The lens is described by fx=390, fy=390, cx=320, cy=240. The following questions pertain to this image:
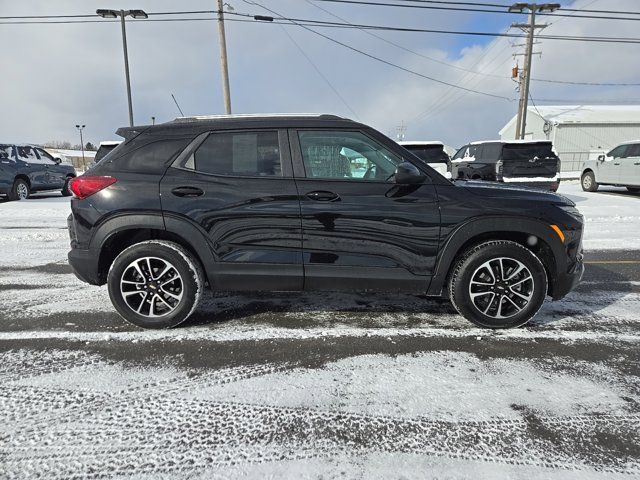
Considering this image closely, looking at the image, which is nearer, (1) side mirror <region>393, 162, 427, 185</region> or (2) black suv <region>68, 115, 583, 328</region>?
(1) side mirror <region>393, 162, 427, 185</region>

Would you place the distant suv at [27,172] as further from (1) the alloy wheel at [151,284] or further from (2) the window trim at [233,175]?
(2) the window trim at [233,175]

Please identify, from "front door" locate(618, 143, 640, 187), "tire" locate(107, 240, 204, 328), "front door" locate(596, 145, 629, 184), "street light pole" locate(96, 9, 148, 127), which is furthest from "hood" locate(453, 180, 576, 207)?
"street light pole" locate(96, 9, 148, 127)

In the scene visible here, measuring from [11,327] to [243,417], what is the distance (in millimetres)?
2568

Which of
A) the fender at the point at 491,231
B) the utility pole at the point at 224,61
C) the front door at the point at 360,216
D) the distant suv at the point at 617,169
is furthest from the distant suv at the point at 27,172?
the distant suv at the point at 617,169

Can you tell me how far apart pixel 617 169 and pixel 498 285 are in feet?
47.6

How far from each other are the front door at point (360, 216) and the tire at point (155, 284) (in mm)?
1010

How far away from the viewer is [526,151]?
34.6ft

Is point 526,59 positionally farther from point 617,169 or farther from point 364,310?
point 364,310

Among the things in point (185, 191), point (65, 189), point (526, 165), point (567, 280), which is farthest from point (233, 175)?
point (65, 189)

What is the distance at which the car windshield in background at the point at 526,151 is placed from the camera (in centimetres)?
1051

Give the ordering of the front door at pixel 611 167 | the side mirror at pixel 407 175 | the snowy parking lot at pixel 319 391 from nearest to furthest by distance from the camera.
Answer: the snowy parking lot at pixel 319 391
the side mirror at pixel 407 175
the front door at pixel 611 167

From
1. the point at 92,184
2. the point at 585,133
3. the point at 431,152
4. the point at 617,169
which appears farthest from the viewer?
the point at 585,133

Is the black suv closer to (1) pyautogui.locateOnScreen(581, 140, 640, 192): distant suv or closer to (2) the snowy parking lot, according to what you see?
(2) the snowy parking lot

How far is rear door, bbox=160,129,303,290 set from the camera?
3223mm
